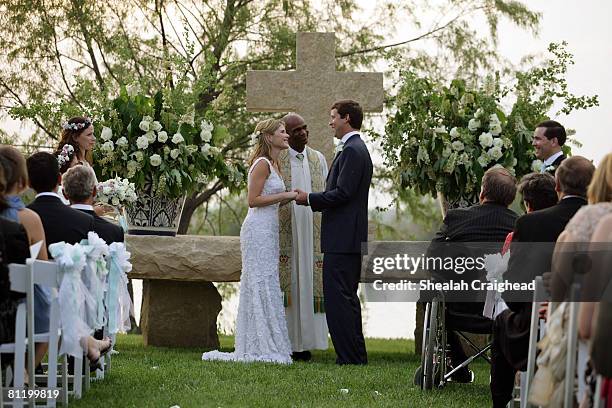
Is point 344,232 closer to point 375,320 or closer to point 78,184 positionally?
point 78,184

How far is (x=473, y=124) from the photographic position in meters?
9.68

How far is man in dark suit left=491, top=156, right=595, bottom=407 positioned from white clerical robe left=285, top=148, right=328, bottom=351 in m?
3.47

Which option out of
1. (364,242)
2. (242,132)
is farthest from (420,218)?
(364,242)

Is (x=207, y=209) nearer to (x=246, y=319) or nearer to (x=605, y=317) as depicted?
(x=246, y=319)

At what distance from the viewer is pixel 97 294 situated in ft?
20.9

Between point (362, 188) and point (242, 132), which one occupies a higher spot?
point (242, 132)

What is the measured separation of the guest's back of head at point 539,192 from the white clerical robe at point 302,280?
3.21m

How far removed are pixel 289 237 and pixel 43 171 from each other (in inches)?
121

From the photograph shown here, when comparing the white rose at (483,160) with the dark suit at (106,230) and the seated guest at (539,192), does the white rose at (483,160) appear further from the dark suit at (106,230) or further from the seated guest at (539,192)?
the dark suit at (106,230)

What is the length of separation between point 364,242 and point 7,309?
12.9ft

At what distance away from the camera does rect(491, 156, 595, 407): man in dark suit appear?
19.2 ft

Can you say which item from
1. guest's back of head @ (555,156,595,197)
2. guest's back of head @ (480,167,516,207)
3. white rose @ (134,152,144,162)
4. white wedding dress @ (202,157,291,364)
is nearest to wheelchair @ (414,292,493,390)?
→ guest's back of head @ (480,167,516,207)

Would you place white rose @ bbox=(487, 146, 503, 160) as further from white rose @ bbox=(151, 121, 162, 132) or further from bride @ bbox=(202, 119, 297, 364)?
white rose @ bbox=(151, 121, 162, 132)

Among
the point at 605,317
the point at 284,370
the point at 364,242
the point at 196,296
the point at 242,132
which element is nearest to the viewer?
the point at 605,317
